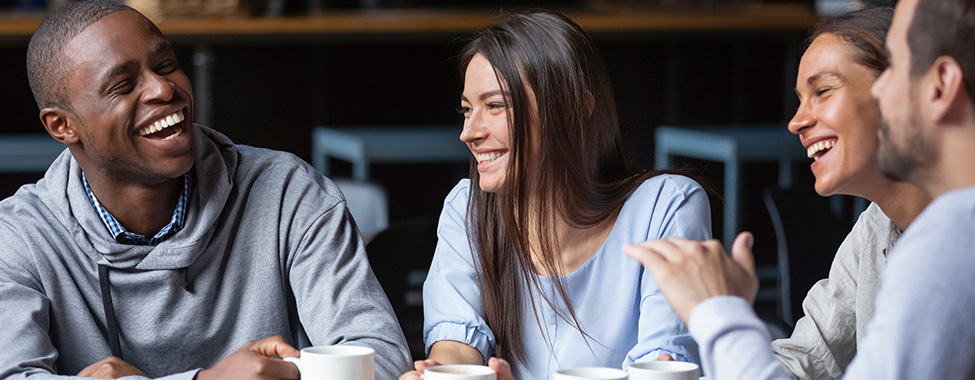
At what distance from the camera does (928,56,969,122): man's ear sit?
2.93 feet

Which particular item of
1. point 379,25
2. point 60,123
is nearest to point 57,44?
point 60,123

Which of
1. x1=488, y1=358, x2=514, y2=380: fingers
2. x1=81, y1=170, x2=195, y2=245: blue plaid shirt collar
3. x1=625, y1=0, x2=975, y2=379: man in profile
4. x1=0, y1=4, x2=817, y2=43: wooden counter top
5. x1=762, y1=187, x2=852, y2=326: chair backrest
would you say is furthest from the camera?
x1=0, y1=4, x2=817, y2=43: wooden counter top

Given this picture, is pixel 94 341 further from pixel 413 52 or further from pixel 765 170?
pixel 765 170

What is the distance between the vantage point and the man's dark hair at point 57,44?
1458 mm

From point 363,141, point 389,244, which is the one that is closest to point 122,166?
point 389,244

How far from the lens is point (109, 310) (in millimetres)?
1460

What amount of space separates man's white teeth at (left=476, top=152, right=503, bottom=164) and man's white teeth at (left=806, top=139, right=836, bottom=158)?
1.49 ft

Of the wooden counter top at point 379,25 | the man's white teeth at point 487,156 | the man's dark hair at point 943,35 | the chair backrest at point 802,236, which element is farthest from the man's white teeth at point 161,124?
the wooden counter top at point 379,25

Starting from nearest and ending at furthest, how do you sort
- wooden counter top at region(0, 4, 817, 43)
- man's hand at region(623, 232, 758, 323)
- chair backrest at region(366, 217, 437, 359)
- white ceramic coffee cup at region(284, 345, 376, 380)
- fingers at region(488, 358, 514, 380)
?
man's hand at region(623, 232, 758, 323) < white ceramic coffee cup at region(284, 345, 376, 380) < fingers at region(488, 358, 514, 380) < chair backrest at region(366, 217, 437, 359) < wooden counter top at region(0, 4, 817, 43)

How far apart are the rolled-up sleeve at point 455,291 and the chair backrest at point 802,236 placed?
117cm

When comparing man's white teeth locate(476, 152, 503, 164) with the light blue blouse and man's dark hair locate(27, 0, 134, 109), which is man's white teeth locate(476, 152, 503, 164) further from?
man's dark hair locate(27, 0, 134, 109)

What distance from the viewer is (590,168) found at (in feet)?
5.12

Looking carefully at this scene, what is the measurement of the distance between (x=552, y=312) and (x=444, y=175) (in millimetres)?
2767

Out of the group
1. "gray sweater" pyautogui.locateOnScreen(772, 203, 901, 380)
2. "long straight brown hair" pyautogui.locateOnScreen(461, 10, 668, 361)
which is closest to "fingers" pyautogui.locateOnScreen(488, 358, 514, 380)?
"long straight brown hair" pyautogui.locateOnScreen(461, 10, 668, 361)
